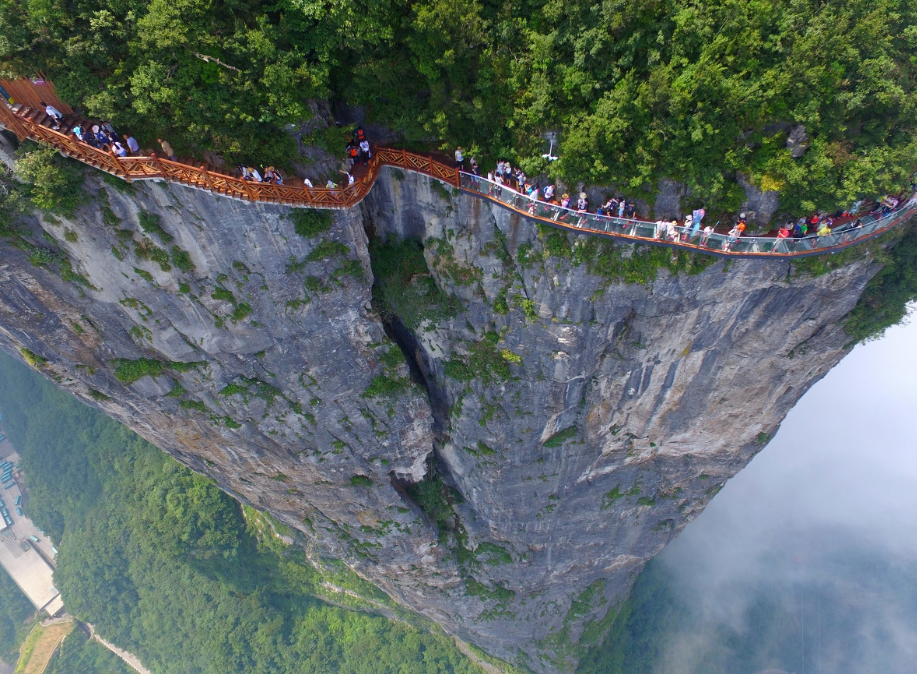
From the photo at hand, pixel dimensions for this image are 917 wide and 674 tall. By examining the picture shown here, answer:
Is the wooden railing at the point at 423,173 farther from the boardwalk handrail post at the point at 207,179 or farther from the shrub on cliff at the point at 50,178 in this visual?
the shrub on cliff at the point at 50,178

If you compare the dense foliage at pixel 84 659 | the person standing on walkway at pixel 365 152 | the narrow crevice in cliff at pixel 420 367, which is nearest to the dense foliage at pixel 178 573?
the dense foliage at pixel 84 659

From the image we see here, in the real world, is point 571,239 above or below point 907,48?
below

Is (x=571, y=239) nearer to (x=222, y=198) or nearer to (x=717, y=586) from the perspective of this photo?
(x=222, y=198)

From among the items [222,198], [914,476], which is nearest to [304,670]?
[222,198]

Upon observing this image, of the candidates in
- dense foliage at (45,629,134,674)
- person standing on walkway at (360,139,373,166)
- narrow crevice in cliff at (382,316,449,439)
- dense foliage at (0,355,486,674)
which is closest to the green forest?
person standing on walkway at (360,139,373,166)

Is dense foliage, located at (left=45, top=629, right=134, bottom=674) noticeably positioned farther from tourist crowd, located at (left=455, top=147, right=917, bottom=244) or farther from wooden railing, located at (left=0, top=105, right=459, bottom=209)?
tourist crowd, located at (left=455, top=147, right=917, bottom=244)

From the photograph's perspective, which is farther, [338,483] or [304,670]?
[304,670]

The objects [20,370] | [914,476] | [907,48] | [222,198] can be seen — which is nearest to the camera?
[907,48]
